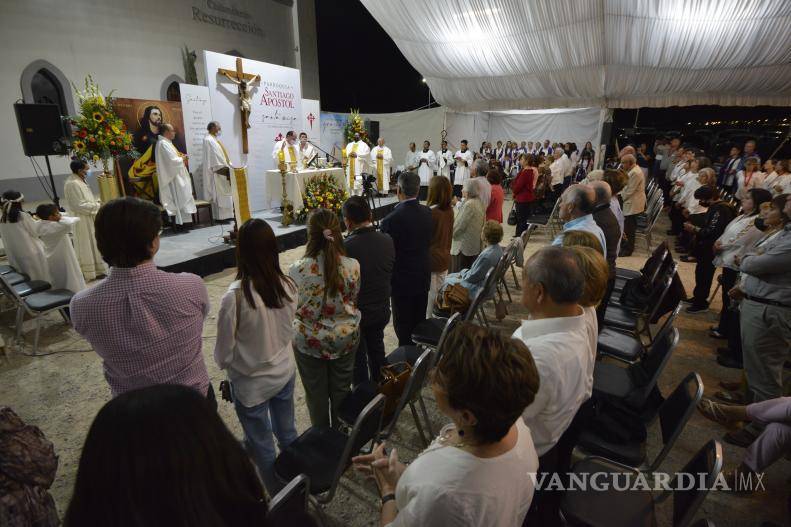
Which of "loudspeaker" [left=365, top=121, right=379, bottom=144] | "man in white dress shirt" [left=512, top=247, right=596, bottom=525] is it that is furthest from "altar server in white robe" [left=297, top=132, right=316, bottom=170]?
"man in white dress shirt" [left=512, top=247, right=596, bottom=525]

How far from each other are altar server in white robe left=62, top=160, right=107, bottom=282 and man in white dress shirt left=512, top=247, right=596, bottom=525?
217 inches

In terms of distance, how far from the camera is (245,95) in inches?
310

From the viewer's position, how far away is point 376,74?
768 inches

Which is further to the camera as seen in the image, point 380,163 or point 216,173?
point 380,163

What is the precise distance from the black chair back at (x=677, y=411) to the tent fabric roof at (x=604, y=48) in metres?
10.6

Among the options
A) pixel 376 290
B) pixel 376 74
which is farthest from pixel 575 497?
pixel 376 74

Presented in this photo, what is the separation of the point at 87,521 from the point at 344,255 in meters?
1.67

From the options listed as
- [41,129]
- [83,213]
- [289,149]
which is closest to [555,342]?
[83,213]

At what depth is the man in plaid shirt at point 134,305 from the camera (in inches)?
57.2

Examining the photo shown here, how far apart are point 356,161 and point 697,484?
10401mm

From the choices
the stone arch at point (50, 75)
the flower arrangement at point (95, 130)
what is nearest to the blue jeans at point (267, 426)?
the flower arrangement at point (95, 130)

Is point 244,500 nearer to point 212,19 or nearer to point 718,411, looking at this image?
point 718,411

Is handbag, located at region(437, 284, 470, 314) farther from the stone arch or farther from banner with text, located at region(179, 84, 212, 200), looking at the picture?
the stone arch

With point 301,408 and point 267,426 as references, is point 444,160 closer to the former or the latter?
point 301,408
